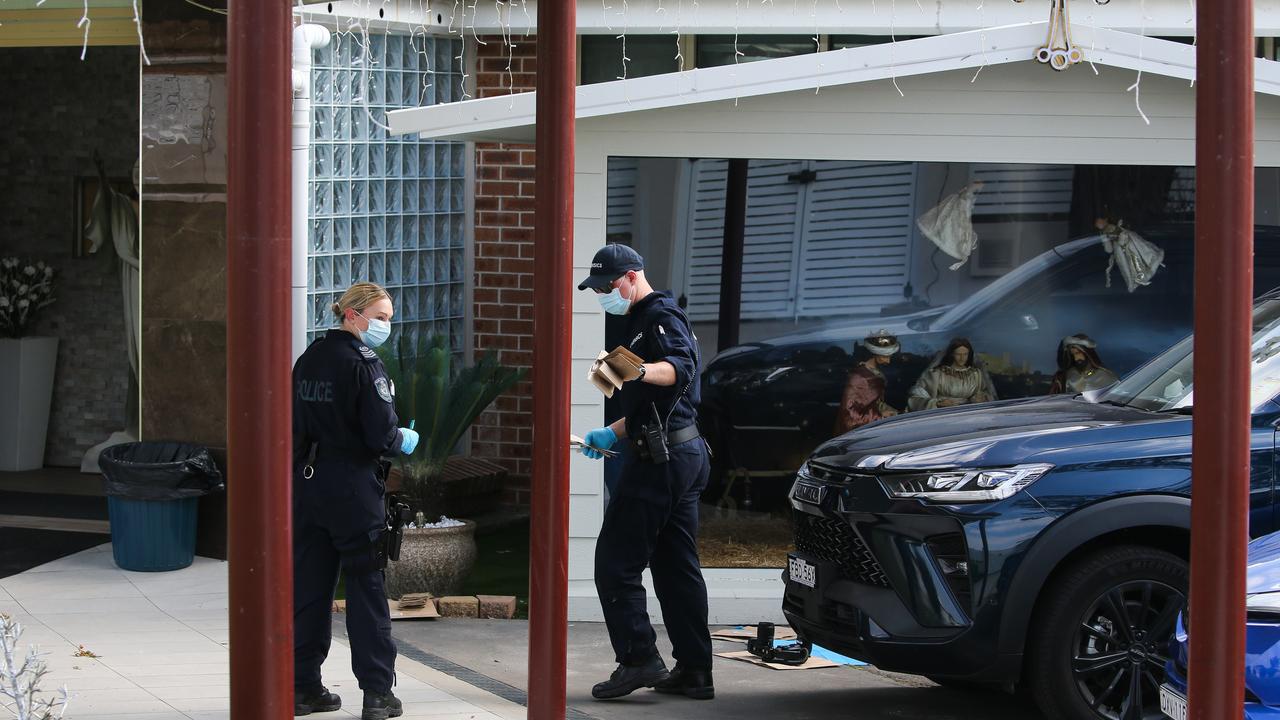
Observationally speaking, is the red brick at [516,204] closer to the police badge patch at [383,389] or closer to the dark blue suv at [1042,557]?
the police badge patch at [383,389]

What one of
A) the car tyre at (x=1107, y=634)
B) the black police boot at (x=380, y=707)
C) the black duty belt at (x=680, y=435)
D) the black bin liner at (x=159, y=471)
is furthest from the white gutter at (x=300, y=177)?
the car tyre at (x=1107, y=634)

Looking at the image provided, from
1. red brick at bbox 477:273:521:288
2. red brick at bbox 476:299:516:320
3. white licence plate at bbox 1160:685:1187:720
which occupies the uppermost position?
red brick at bbox 477:273:521:288

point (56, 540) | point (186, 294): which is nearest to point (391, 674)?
point (186, 294)

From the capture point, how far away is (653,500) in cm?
665

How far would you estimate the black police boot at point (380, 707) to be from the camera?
6.02m

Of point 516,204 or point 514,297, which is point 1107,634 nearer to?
point 514,297

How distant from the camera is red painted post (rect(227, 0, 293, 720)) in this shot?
3.52m

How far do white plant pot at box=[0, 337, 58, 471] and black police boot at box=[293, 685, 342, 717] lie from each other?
7.14 m

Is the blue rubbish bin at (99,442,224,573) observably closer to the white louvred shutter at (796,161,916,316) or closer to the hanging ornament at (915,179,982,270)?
the white louvred shutter at (796,161,916,316)

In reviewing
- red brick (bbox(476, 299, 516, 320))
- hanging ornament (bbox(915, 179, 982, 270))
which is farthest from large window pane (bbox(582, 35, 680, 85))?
hanging ornament (bbox(915, 179, 982, 270))

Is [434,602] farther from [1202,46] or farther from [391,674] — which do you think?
[1202,46]

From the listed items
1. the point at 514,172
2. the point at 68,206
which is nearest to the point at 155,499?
the point at 514,172

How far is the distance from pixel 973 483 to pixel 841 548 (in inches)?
25.4

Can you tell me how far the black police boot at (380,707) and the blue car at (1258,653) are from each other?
2.91 m
